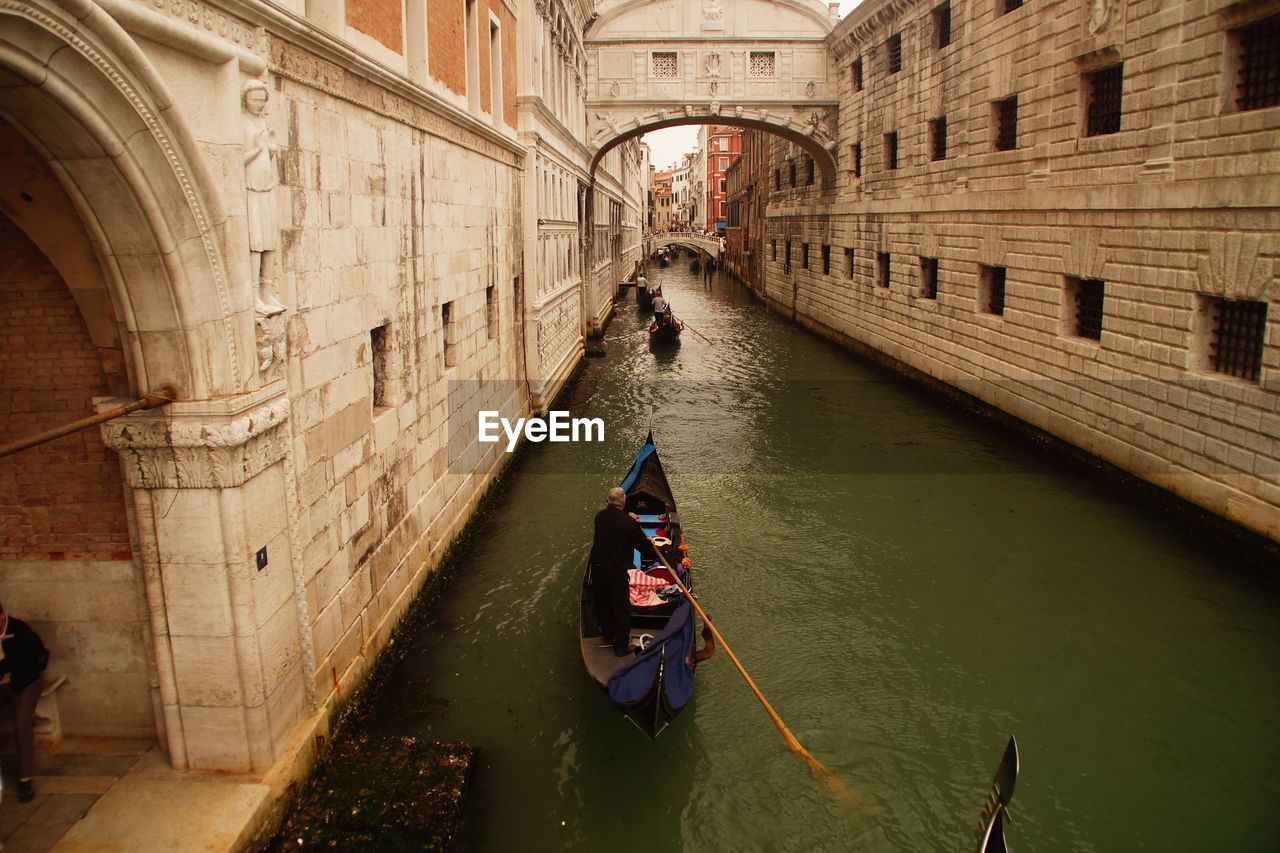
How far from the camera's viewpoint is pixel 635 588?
6.50 meters

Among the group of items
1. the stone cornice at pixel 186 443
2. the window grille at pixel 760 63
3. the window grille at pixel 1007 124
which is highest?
the window grille at pixel 760 63

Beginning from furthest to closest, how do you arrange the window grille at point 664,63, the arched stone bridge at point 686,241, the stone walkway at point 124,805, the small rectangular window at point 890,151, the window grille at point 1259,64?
1. the arched stone bridge at point 686,241
2. the window grille at point 664,63
3. the small rectangular window at point 890,151
4. the window grille at point 1259,64
5. the stone walkway at point 124,805

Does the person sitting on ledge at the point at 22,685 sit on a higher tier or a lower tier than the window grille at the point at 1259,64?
lower

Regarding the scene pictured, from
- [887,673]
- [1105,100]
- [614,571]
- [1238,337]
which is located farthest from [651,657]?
[1105,100]

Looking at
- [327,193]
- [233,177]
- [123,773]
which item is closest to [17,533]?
[123,773]

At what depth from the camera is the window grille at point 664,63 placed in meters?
20.6

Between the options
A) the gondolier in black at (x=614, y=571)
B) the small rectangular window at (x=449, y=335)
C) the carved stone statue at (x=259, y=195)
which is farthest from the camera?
the small rectangular window at (x=449, y=335)

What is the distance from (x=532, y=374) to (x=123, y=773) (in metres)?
9.00

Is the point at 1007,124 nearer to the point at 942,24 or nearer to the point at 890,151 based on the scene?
the point at 942,24

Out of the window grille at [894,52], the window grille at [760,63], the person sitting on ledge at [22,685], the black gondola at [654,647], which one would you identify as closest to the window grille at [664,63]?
the window grille at [760,63]

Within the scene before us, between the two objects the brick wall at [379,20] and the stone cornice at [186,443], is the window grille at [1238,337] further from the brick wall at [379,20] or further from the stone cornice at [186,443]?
the stone cornice at [186,443]

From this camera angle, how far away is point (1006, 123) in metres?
12.7

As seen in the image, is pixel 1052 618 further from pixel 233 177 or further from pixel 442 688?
pixel 233 177

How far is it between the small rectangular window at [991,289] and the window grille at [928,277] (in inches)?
88.9
